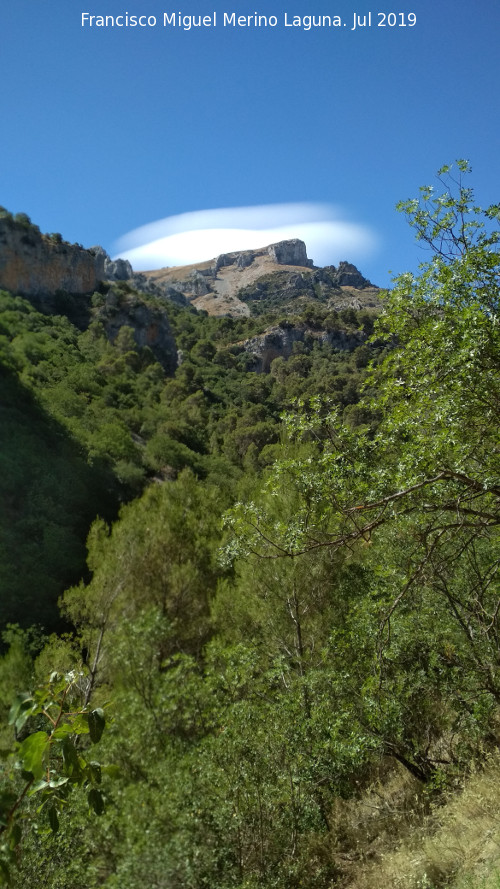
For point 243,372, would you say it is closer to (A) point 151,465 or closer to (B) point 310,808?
(A) point 151,465

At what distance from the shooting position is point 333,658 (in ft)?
34.9

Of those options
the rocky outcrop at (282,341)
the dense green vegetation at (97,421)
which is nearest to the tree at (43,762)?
the dense green vegetation at (97,421)

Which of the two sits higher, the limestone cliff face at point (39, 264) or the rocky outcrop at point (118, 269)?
the rocky outcrop at point (118, 269)

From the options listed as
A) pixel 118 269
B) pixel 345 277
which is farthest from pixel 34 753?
pixel 345 277

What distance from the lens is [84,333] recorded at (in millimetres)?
61062

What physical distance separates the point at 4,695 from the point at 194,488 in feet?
32.6

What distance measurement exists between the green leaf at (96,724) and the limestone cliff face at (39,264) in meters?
67.6

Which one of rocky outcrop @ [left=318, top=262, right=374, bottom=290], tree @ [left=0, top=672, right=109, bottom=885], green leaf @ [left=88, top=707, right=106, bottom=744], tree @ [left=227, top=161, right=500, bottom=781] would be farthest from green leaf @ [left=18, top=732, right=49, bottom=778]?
rocky outcrop @ [left=318, top=262, right=374, bottom=290]

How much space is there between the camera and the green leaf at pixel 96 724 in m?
1.59

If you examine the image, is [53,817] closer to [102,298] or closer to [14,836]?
[14,836]

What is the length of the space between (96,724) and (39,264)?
71507mm

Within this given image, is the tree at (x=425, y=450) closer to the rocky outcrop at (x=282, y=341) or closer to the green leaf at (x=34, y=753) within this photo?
the green leaf at (x=34, y=753)

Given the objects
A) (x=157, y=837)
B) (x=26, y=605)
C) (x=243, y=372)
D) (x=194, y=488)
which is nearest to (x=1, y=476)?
(x=26, y=605)

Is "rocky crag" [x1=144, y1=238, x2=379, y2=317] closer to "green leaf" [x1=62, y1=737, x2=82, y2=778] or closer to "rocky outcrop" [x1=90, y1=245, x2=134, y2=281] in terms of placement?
"rocky outcrop" [x1=90, y1=245, x2=134, y2=281]
